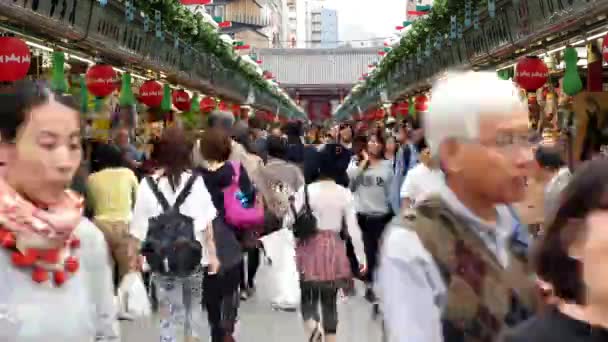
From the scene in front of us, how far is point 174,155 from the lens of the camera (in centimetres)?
602

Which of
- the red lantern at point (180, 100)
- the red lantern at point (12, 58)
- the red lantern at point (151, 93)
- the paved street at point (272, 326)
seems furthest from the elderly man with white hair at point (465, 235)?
the red lantern at point (180, 100)

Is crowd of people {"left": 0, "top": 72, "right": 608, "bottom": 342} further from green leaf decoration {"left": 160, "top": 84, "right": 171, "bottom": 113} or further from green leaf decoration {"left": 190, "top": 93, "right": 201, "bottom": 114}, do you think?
green leaf decoration {"left": 190, "top": 93, "right": 201, "bottom": 114}

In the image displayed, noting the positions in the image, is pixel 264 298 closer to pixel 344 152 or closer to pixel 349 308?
pixel 344 152

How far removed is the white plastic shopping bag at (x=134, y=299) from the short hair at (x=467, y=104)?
9.75 ft

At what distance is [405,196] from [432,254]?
4712mm

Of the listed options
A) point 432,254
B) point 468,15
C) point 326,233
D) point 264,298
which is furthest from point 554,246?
point 468,15

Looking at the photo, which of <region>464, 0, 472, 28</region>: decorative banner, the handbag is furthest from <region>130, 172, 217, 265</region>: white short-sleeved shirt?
<region>464, 0, 472, 28</region>: decorative banner

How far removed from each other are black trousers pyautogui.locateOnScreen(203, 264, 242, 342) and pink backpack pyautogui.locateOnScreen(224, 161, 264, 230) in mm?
458

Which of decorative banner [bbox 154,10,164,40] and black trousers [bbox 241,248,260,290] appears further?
decorative banner [bbox 154,10,164,40]

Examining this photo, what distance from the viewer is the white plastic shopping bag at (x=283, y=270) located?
7.02 metres

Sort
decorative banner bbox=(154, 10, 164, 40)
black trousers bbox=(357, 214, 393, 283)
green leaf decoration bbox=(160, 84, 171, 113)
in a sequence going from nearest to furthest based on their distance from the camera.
→ black trousers bbox=(357, 214, 393, 283)
decorative banner bbox=(154, 10, 164, 40)
green leaf decoration bbox=(160, 84, 171, 113)

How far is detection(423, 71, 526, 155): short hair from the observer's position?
249 cm

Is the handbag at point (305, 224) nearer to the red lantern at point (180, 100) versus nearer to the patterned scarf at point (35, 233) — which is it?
the patterned scarf at point (35, 233)

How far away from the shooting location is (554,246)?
195 cm
